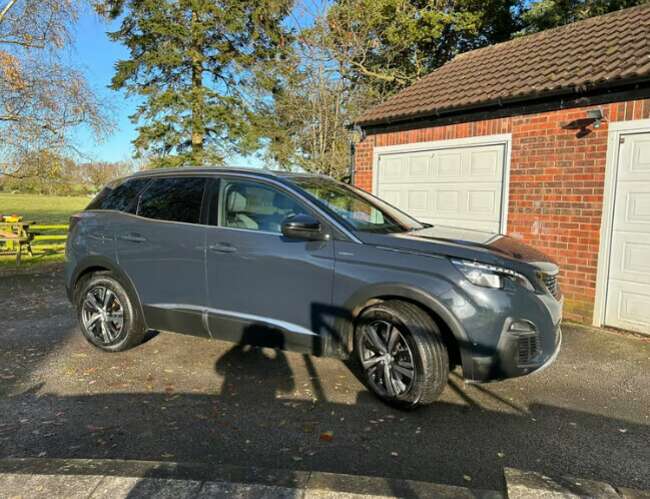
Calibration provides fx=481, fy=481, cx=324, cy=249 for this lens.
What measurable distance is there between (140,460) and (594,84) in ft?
20.6

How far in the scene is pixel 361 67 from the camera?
1711 cm

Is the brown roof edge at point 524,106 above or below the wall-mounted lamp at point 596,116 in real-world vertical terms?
above

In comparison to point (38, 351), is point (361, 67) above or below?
above

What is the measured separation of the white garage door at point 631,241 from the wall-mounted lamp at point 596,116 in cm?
34

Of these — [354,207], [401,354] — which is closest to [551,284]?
[401,354]

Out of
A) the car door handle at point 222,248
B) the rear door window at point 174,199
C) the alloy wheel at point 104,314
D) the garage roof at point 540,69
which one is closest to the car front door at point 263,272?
the car door handle at point 222,248

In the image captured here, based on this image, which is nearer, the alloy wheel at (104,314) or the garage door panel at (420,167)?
the alloy wheel at (104,314)

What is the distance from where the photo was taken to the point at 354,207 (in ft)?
13.8

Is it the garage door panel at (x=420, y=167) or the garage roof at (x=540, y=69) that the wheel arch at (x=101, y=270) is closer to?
the garage door panel at (x=420, y=167)

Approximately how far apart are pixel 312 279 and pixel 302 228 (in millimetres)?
401

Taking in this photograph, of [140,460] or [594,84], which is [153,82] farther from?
[140,460]

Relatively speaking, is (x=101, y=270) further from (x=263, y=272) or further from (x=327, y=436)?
(x=327, y=436)

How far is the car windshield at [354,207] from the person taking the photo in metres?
3.90

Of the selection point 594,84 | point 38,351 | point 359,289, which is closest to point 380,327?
point 359,289
